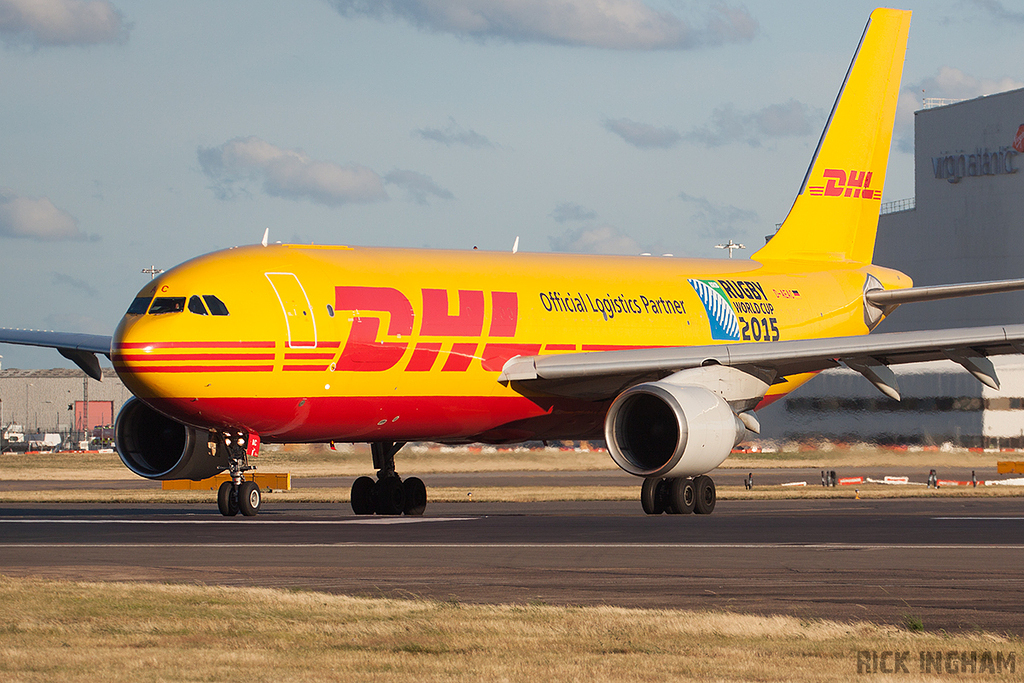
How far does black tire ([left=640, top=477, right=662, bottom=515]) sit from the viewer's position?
80.9 ft

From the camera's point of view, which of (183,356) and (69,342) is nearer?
(183,356)

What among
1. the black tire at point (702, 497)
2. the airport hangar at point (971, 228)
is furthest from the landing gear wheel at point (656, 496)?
the airport hangar at point (971, 228)

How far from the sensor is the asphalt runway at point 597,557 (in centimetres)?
1209

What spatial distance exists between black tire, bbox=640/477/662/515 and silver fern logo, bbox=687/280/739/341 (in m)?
5.46

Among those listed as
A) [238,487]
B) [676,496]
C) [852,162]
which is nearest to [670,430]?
[676,496]

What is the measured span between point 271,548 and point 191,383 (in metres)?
5.03

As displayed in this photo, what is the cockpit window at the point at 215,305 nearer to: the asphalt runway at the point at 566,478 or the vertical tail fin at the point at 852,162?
the vertical tail fin at the point at 852,162

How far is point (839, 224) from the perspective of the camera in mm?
33750

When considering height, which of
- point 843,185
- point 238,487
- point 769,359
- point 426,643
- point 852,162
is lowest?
point 426,643

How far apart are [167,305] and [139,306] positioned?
1.62ft

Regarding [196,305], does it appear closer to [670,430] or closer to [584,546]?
[584,546]

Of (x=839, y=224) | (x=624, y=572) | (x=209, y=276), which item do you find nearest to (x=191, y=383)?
(x=209, y=276)

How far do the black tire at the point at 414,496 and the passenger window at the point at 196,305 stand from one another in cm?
650

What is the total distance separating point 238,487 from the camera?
22.8 meters
